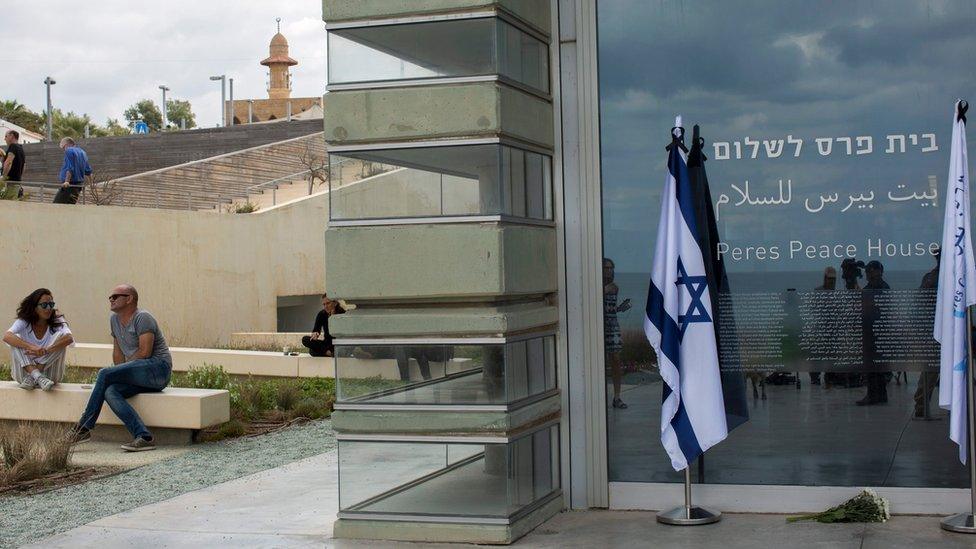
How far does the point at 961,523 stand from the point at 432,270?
3.69 metres

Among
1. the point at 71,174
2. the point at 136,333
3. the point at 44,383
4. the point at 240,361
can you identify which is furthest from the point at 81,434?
the point at 71,174

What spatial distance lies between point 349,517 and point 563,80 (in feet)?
11.1

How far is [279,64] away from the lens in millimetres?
89562

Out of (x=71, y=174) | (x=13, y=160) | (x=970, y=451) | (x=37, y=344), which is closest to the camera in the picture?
(x=970, y=451)

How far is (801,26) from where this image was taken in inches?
333

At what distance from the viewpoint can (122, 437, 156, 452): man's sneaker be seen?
12.5 metres

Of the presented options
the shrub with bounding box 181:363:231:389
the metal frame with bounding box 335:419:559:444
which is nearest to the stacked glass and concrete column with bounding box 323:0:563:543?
the metal frame with bounding box 335:419:559:444

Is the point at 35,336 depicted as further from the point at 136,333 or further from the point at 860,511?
the point at 860,511

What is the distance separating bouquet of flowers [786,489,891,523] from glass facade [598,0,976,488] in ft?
0.56

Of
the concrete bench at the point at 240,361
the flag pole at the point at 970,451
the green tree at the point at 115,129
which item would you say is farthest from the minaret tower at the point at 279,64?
the flag pole at the point at 970,451

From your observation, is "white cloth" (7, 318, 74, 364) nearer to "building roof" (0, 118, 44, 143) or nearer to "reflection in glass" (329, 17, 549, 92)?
"reflection in glass" (329, 17, 549, 92)

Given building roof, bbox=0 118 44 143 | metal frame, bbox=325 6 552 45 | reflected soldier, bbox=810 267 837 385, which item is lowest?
reflected soldier, bbox=810 267 837 385

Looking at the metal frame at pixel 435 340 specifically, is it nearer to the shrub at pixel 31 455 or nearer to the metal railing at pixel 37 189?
the shrub at pixel 31 455

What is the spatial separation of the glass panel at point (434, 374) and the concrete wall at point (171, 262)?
14.4 m
